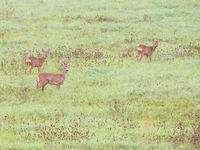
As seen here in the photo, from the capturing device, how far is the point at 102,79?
1605 centimetres

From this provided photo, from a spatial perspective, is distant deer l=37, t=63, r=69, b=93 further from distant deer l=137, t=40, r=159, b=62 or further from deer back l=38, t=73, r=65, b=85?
distant deer l=137, t=40, r=159, b=62

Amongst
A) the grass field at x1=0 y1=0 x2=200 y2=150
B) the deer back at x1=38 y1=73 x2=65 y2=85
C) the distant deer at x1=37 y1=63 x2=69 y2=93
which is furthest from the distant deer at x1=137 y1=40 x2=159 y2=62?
the deer back at x1=38 y1=73 x2=65 y2=85

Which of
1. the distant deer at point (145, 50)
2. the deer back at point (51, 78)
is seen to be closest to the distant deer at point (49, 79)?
the deer back at point (51, 78)

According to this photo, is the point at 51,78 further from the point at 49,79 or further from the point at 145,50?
the point at 145,50

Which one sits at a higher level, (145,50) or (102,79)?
(145,50)

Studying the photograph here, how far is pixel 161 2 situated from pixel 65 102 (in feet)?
59.8

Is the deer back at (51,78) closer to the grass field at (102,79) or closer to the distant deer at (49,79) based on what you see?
the distant deer at (49,79)

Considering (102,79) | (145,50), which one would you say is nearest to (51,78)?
(102,79)

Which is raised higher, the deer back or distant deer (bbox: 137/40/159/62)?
distant deer (bbox: 137/40/159/62)

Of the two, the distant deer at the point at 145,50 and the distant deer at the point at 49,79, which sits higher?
the distant deer at the point at 145,50

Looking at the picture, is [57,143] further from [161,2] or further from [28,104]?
[161,2]

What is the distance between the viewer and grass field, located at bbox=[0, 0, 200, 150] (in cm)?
1089

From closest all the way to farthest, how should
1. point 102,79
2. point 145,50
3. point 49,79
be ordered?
point 49,79
point 102,79
point 145,50

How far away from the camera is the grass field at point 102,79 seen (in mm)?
10891
